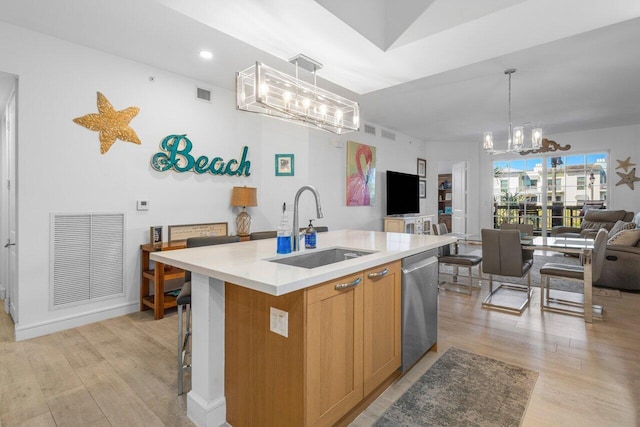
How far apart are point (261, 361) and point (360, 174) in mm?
5044

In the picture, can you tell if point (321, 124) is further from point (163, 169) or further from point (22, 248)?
point (22, 248)

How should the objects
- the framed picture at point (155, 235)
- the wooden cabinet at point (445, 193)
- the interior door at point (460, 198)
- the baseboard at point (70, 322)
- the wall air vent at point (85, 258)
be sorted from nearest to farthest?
the baseboard at point (70, 322) < the wall air vent at point (85, 258) < the framed picture at point (155, 235) < the interior door at point (460, 198) < the wooden cabinet at point (445, 193)

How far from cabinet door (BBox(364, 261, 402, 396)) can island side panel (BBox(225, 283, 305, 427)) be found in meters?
0.52

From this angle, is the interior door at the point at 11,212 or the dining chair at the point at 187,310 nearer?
the dining chair at the point at 187,310

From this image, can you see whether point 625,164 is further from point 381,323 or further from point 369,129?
point 381,323

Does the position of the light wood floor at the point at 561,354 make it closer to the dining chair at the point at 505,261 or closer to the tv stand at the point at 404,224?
the dining chair at the point at 505,261

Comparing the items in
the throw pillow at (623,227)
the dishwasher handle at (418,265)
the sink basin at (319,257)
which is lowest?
the dishwasher handle at (418,265)

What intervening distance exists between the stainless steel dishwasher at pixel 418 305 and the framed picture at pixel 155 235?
2727 millimetres

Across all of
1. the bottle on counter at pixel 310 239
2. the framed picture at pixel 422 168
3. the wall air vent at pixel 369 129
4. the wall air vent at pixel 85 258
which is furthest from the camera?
the framed picture at pixel 422 168

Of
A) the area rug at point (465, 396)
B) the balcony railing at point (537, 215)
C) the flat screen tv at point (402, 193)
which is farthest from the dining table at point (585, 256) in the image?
the balcony railing at point (537, 215)

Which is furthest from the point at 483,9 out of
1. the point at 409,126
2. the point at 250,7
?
the point at 409,126

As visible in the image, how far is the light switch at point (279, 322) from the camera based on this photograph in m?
1.47

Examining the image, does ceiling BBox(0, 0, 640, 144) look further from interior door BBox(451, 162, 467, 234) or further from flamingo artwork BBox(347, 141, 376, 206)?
interior door BBox(451, 162, 467, 234)

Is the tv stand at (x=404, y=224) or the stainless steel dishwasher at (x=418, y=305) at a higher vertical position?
the tv stand at (x=404, y=224)
